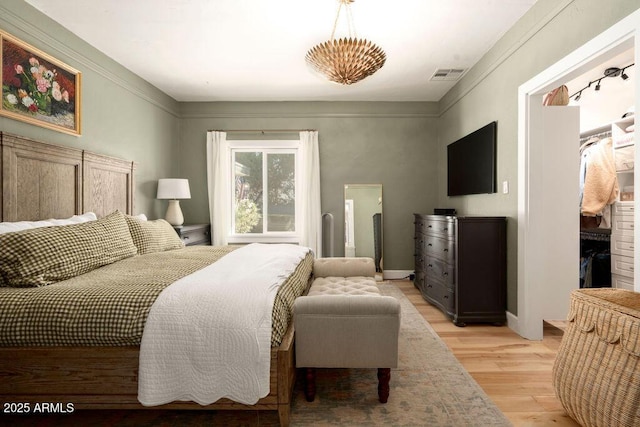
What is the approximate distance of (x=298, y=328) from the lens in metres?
1.74

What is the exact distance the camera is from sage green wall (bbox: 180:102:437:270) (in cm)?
507

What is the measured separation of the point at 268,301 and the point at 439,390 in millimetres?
1212

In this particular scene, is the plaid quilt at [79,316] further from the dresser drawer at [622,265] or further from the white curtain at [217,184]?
the dresser drawer at [622,265]

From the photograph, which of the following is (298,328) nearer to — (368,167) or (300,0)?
(300,0)

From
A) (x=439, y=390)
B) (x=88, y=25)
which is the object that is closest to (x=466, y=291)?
(x=439, y=390)

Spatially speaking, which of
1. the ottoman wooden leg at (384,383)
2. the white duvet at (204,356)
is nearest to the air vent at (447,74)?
the ottoman wooden leg at (384,383)

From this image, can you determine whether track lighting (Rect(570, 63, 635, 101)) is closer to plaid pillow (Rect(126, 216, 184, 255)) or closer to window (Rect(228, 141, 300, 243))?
window (Rect(228, 141, 300, 243))

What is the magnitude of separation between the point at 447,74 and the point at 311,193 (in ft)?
7.76

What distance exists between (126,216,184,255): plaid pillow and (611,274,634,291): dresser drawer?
15.1 feet

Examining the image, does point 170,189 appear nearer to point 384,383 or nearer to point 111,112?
point 111,112

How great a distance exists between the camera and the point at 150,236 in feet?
9.93

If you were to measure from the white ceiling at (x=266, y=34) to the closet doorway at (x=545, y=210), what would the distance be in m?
0.91

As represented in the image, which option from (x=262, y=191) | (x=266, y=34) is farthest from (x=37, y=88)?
(x=262, y=191)

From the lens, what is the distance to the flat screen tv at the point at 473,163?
3.37m
